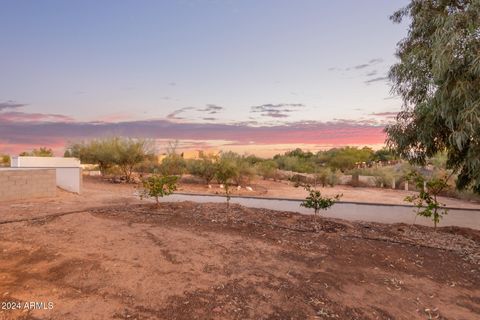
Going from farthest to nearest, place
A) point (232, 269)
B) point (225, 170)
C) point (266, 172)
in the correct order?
point (266, 172), point (225, 170), point (232, 269)

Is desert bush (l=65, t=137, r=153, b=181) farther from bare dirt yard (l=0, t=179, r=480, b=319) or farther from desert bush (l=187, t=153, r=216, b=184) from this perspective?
bare dirt yard (l=0, t=179, r=480, b=319)

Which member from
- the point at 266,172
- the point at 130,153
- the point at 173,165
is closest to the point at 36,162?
the point at 130,153

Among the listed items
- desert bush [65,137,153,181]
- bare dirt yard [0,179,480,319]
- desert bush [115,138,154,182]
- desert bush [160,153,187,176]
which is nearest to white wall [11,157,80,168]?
desert bush [65,137,153,181]

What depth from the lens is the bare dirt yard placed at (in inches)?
125

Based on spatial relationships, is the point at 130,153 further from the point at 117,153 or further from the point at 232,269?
the point at 232,269

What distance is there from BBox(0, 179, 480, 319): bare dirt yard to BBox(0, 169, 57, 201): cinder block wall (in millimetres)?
3968

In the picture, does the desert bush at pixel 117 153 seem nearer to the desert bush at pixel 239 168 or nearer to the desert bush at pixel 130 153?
the desert bush at pixel 130 153

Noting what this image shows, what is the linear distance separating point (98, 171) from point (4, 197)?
12.2 metres

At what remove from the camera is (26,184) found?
10.4 m

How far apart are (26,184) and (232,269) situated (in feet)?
28.5

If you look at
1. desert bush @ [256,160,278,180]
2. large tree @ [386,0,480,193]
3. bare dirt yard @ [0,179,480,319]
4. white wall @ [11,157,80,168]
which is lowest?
bare dirt yard @ [0,179,480,319]

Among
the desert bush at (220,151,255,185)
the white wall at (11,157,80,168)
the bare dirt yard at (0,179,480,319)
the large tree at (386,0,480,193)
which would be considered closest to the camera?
the bare dirt yard at (0,179,480,319)

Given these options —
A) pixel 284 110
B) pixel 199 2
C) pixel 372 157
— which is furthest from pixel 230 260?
pixel 372 157

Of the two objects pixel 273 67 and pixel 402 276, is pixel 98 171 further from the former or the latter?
pixel 402 276
